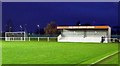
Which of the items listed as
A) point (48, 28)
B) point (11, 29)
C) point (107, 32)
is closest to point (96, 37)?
point (107, 32)

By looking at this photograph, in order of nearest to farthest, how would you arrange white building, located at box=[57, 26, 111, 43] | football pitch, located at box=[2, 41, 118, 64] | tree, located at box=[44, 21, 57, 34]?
football pitch, located at box=[2, 41, 118, 64], white building, located at box=[57, 26, 111, 43], tree, located at box=[44, 21, 57, 34]

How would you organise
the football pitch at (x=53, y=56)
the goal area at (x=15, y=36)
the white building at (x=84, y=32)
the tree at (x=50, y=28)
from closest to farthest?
the football pitch at (x=53, y=56) < the goal area at (x=15, y=36) < the white building at (x=84, y=32) < the tree at (x=50, y=28)

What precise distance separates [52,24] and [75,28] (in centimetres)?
6551

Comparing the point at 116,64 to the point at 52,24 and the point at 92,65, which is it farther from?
the point at 52,24

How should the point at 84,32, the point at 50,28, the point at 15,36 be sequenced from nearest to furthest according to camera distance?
the point at 84,32, the point at 15,36, the point at 50,28

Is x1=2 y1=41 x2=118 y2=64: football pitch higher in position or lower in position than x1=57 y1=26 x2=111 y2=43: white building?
lower

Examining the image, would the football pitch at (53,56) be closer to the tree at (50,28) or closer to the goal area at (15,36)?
the goal area at (15,36)

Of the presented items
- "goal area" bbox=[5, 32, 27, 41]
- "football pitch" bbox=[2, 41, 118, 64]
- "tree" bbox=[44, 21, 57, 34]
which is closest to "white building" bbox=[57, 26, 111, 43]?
"goal area" bbox=[5, 32, 27, 41]

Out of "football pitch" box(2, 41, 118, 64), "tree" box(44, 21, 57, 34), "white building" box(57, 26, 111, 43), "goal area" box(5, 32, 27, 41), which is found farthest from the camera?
"tree" box(44, 21, 57, 34)

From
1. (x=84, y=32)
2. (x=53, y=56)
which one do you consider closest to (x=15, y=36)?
(x=84, y=32)

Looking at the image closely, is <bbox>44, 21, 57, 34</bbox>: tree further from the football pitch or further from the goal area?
the football pitch

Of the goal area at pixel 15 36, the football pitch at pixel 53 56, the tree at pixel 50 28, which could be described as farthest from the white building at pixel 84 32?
the tree at pixel 50 28

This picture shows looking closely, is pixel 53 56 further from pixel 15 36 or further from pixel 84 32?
pixel 15 36

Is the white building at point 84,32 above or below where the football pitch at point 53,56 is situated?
above
